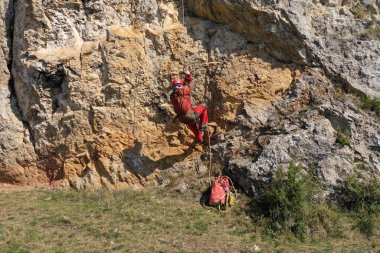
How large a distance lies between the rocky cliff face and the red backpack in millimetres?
361

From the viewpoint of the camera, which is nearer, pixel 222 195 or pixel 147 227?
pixel 147 227

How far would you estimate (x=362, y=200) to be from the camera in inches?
307

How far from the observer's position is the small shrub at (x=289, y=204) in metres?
7.59

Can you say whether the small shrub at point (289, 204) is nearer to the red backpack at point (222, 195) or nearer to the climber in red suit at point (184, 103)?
the red backpack at point (222, 195)

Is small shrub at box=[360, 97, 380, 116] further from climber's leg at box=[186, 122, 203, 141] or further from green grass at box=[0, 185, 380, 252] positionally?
climber's leg at box=[186, 122, 203, 141]

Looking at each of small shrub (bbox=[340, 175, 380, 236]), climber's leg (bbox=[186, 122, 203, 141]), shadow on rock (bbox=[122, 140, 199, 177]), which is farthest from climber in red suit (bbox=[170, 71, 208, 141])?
small shrub (bbox=[340, 175, 380, 236])

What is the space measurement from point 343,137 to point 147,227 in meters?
4.33

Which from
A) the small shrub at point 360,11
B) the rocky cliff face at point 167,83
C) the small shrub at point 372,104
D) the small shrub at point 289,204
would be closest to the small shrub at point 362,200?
the small shrub at point 289,204

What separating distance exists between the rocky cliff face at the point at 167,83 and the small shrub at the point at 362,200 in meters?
1.03

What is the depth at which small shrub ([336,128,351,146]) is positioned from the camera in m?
8.48

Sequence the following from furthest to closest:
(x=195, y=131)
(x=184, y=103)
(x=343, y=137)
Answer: (x=195, y=131) < (x=184, y=103) < (x=343, y=137)

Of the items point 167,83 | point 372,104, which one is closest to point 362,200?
point 372,104

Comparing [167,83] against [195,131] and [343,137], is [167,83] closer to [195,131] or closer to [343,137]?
[195,131]

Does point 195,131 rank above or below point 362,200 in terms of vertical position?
above
